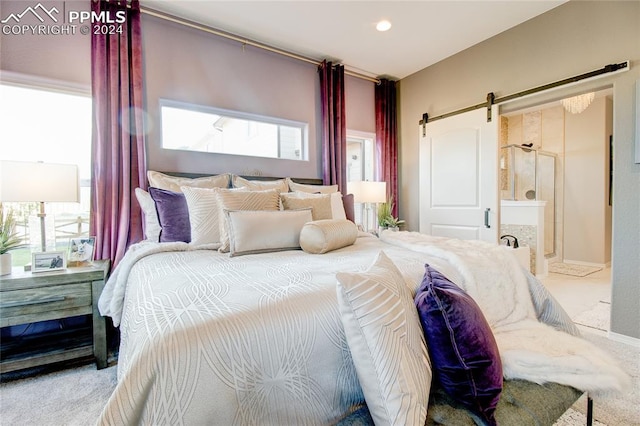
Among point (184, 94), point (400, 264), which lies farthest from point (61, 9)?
point (400, 264)

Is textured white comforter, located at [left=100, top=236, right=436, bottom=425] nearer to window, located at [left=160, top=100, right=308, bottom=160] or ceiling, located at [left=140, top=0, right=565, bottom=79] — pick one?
window, located at [left=160, top=100, right=308, bottom=160]

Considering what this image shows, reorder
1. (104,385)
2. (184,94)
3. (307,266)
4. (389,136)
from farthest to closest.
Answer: (389,136), (184,94), (104,385), (307,266)

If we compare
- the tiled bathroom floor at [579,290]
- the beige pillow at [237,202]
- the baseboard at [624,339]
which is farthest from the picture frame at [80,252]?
the tiled bathroom floor at [579,290]

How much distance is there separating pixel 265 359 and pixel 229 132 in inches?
108

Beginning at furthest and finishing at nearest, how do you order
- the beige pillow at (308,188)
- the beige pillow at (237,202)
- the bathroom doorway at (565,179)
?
the bathroom doorway at (565,179)
the beige pillow at (308,188)
the beige pillow at (237,202)

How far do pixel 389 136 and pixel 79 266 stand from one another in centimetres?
371

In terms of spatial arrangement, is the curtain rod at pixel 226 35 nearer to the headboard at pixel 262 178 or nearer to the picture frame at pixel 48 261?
the headboard at pixel 262 178

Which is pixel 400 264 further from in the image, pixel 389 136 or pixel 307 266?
pixel 389 136

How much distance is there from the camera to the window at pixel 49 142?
221 cm

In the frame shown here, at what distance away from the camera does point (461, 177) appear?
3.46m

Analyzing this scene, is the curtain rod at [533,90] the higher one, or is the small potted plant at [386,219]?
the curtain rod at [533,90]

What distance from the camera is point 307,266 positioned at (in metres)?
1.41

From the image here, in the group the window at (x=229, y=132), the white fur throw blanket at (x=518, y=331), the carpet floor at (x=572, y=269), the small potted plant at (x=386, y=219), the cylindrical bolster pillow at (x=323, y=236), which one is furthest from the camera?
the carpet floor at (x=572, y=269)

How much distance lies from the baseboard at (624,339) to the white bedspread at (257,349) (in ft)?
5.38
